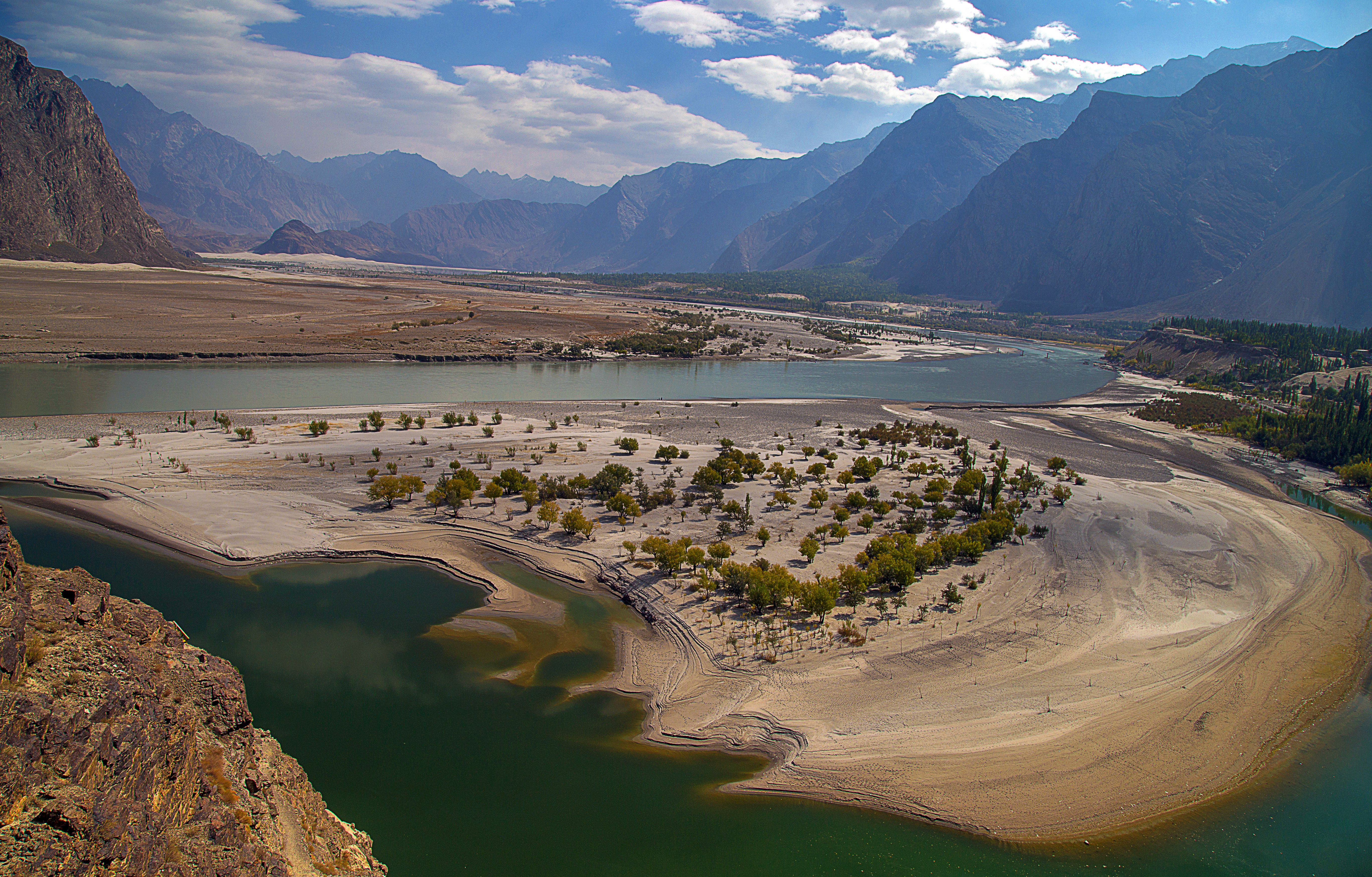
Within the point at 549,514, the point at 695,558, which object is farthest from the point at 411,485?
the point at 695,558

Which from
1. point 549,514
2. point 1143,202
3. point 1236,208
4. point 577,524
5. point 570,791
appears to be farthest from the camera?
point 1143,202

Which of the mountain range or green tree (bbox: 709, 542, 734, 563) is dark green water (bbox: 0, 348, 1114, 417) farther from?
the mountain range

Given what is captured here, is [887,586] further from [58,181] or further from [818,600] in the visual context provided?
[58,181]

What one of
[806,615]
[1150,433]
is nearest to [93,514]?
[806,615]

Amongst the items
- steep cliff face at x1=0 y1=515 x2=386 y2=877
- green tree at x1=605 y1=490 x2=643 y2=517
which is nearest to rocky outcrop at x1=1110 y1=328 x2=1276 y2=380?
green tree at x1=605 y1=490 x2=643 y2=517

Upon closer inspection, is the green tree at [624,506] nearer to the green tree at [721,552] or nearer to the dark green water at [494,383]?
the green tree at [721,552]

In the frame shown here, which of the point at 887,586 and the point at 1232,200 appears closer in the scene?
the point at 887,586

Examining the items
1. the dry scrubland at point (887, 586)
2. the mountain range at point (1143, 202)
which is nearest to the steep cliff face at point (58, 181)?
the mountain range at point (1143, 202)
